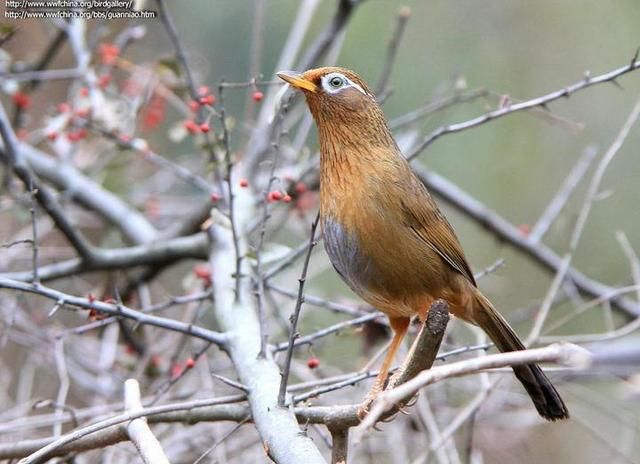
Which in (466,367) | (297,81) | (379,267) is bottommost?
(466,367)

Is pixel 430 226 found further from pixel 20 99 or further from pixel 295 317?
pixel 20 99

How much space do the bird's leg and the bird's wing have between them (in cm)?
30

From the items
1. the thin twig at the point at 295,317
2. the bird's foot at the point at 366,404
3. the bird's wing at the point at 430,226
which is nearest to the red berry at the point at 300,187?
the bird's wing at the point at 430,226

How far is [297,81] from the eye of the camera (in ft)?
11.0

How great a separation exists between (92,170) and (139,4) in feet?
5.52

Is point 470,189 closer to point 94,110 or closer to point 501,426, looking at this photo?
point 501,426

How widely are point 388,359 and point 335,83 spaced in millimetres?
1057

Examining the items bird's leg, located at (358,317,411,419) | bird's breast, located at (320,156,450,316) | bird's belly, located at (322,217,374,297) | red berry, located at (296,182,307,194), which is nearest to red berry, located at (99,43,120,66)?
red berry, located at (296,182,307,194)

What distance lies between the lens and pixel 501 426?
4512 millimetres

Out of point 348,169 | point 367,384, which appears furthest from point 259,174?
point 348,169

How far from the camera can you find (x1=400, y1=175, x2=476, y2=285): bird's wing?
3227 millimetres

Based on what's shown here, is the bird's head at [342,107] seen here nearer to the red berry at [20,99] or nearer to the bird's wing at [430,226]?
the bird's wing at [430,226]

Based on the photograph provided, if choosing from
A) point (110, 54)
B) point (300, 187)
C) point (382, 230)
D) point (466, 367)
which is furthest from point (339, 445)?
point (110, 54)

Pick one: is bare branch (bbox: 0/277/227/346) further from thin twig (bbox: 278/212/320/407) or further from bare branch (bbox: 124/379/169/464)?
thin twig (bbox: 278/212/320/407)
